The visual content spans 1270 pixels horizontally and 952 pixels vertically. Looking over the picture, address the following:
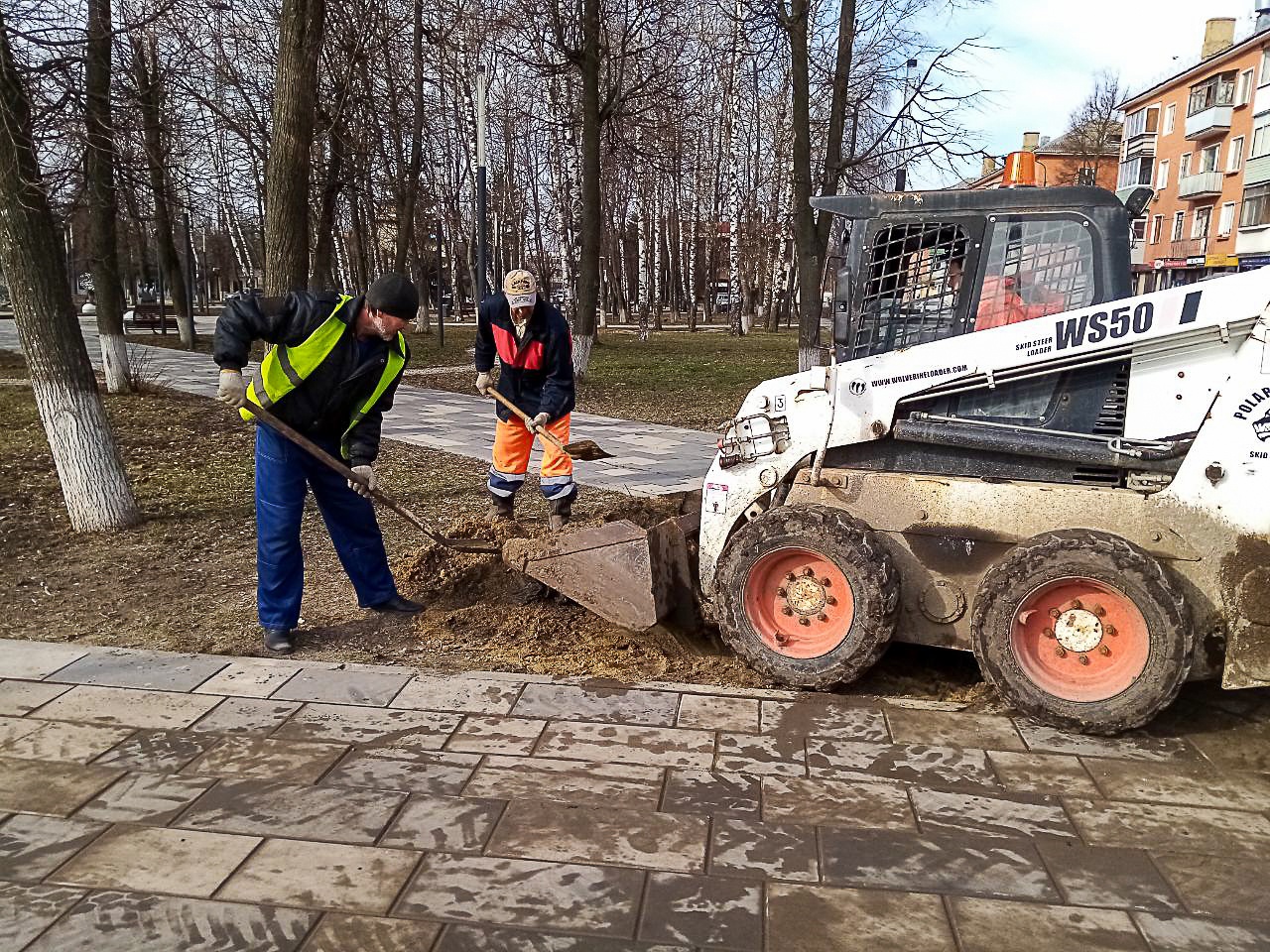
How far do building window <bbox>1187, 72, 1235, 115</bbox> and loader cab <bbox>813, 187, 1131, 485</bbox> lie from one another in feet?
152

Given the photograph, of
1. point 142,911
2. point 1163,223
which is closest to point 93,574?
point 142,911

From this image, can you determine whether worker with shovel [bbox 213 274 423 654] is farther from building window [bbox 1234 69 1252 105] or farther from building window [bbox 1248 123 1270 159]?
building window [bbox 1234 69 1252 105]

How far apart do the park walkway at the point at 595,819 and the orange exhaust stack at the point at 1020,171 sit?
232 cm

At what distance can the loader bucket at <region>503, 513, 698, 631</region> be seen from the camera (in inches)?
175

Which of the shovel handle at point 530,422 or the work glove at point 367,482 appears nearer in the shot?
the work glove at point 367,482

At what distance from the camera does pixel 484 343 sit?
6355 millimetres

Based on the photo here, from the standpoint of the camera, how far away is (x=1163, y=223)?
4684cm

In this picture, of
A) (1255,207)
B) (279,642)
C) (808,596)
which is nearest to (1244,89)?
(1255,207)

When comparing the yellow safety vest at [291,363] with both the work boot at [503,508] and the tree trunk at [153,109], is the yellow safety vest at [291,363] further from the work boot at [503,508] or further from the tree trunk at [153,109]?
the tree trunk at [153,109]

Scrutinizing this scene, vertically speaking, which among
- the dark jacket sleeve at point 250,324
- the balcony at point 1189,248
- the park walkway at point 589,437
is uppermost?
the balcony at point 1189,248

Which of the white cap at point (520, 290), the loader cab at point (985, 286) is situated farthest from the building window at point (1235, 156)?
the loader cab at point (985, 286)

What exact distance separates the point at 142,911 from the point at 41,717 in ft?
4.98

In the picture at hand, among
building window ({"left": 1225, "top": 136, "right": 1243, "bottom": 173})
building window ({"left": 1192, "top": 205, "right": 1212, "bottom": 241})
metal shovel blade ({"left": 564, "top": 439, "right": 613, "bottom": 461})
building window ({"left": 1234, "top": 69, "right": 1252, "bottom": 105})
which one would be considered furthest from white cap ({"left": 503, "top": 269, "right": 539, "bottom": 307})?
building window ({"left": 1192, "top": 205, "right": 1212, "bottom": 241})

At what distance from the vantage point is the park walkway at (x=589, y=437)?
8.68 meters
